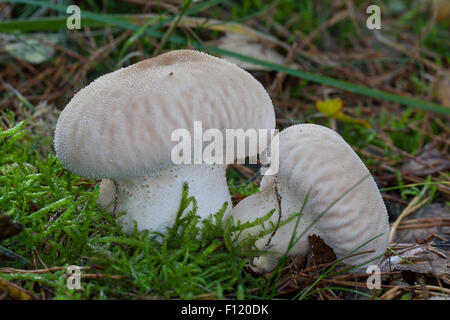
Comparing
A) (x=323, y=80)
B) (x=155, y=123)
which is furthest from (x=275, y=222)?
(x=323, y=80)

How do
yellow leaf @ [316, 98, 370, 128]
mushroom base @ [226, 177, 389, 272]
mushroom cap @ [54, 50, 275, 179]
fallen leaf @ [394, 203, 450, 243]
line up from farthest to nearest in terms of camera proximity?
yellow leaf @ [316, 98, 370, 128] < fallen leaf @ [394, 203, 450, 243] < mushroom base @ [226, 177, 389, 272] < mushroom cap @ [54, 50, 275, 179]

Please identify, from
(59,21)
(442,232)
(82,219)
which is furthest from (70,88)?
(442,232)

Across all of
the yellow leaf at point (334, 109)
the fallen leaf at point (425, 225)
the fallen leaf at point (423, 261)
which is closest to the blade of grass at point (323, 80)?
the yellow leaf at point (334, 109)

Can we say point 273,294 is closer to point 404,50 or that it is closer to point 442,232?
point 442,232

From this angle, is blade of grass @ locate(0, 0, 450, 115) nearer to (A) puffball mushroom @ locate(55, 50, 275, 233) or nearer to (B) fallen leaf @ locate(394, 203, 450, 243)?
(B) fallen leaf @ locate(394, 203, 450, 243)

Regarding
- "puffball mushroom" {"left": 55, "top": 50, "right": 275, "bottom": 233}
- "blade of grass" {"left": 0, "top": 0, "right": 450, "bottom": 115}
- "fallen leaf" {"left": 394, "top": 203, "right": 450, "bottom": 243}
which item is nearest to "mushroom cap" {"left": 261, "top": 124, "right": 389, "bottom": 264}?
"puffball mushroom" {"left": 55, "top": 50, "right": 275, "bottom": 233}

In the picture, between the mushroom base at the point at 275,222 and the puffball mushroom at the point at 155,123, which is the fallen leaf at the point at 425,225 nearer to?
the mushroom base at the point at 275,222

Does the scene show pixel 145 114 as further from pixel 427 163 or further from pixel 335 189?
pixel 427 163
